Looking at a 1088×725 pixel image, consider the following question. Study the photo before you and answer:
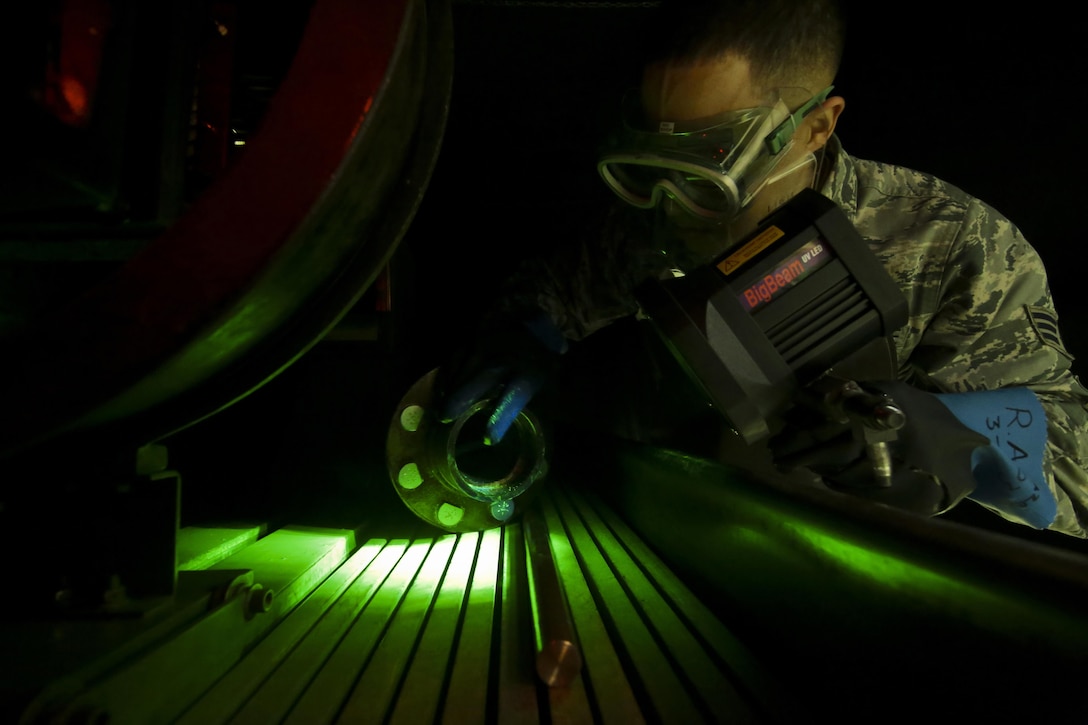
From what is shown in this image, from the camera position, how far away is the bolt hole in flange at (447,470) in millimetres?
1253

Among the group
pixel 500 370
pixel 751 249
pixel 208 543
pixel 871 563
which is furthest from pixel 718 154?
pixel 208 543

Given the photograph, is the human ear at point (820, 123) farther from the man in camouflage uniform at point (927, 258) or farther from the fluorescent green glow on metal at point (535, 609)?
the fluorescent green glow on metal at point (535, 609)

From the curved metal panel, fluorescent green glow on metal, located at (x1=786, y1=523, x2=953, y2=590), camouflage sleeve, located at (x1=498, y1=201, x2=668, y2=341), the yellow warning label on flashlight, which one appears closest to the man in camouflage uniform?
the yellow warning label on flashlight

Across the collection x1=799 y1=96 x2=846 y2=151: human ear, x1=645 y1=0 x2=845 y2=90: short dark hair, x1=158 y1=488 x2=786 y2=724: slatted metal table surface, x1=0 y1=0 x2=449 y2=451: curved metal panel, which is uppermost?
x1=645 y1=0 x2=845 y2=90: short dark hair

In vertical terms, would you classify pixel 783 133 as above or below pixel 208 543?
above

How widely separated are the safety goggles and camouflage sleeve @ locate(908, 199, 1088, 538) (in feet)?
1.56

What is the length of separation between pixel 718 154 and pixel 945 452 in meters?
0.68

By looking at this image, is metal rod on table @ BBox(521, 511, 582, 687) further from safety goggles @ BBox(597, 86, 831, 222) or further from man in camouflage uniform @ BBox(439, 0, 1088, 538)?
safety goggles @ BBox(597, 86, 831, 222)

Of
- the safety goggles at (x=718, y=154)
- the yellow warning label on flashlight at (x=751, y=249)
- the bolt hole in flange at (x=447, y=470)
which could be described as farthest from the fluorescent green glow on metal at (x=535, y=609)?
the safety goggles at (x=718, y=154)

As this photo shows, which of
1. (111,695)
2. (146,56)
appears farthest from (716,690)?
(146,56)

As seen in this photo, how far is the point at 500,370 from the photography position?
1435mm

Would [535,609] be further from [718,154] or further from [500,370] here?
[718,154]

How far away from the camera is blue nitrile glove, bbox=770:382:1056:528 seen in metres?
0.92

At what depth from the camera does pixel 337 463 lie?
5.21 feet
